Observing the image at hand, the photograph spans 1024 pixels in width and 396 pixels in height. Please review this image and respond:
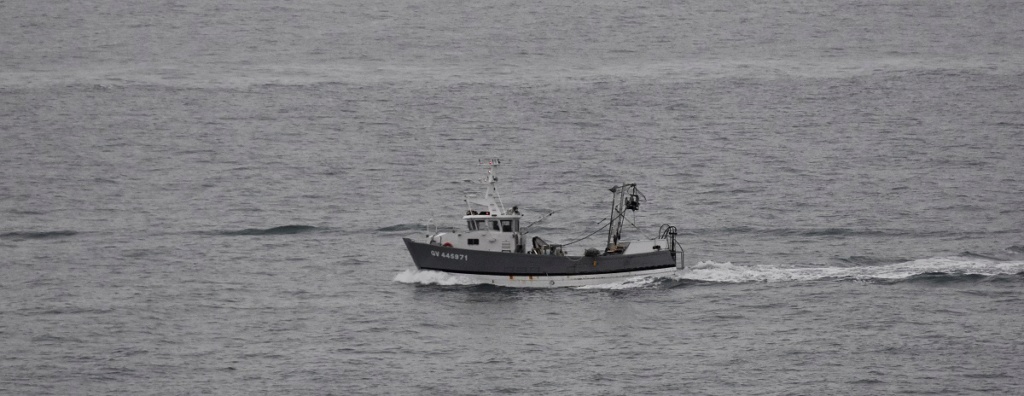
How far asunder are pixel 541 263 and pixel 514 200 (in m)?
26.5

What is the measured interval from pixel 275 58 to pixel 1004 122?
84.9 meters

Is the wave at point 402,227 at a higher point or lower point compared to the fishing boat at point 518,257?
lower

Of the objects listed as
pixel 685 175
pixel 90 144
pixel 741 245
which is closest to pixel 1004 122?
pixel 685 175

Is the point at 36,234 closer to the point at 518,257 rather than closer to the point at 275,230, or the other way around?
the point at 275,230

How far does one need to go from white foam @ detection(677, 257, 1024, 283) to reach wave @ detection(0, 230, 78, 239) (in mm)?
47075

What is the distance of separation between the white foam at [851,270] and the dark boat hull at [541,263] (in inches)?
111

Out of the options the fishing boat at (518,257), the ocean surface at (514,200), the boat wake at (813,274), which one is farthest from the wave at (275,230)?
the fishing boat at (518,257)

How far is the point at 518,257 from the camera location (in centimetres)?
9594

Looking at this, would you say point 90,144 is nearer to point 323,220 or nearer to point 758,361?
point 323,220

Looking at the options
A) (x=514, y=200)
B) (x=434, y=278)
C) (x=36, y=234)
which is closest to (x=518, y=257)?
(x=434, y=278)

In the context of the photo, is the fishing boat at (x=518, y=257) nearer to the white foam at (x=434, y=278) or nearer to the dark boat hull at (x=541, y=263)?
the dark boat hull at (x=541, y=263)

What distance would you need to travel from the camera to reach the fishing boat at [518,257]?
96.1 metres

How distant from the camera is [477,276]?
318ft

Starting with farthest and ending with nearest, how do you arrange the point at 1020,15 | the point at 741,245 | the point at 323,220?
the point at 1020,15, the point at 323,220, the point at 741,245
